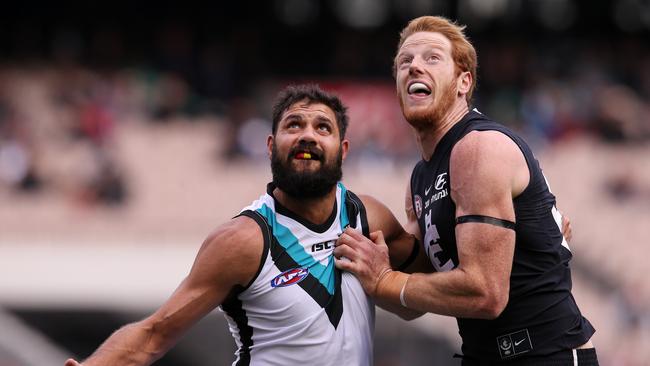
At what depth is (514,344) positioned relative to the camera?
16.9 feet

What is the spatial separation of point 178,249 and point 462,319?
9.83 m

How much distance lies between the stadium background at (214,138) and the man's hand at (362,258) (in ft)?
28.6

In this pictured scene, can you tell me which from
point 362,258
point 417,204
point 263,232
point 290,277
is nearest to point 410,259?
point 417,204

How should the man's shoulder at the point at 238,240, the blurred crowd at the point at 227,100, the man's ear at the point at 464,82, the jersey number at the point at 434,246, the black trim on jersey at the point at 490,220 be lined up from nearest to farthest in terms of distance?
the black trim on jersey at the point at 490,220
the man's shoulder at the point at 238,240
the jersey number at the point at 434,246
the man's ear at the point at 464,82
the blurred crowd at the point at 227,100

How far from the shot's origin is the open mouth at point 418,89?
5.29m

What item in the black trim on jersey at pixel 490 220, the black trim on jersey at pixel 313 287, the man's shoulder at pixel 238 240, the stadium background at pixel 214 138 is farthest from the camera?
the stadium background at pixel 214 138

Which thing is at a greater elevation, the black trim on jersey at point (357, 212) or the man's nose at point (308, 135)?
the man's nose at point (308, 135)

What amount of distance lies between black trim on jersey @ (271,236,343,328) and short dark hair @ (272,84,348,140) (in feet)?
1.99

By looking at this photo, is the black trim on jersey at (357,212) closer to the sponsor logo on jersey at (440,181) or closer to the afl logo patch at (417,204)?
the afl logo patch at (417,204)

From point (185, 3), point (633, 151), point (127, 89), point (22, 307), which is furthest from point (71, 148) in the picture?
point (633, 151)

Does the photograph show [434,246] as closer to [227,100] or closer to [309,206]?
[309,206]

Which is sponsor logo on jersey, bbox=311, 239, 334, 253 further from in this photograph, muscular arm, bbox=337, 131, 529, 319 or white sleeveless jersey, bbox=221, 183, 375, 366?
muscular arm, bbox=337, 131, 529, 319

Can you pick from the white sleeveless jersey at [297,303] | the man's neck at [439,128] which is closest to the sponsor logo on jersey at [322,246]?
the white sleeveless jersey at [297,303]

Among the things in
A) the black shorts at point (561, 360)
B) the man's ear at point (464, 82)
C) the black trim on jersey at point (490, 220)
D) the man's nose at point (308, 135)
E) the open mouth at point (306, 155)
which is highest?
the man's ear at point (464, 82)
